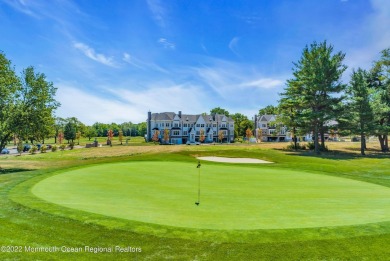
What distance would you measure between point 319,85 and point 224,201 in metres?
46.1

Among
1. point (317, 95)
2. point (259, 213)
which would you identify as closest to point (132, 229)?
point (259, 213)

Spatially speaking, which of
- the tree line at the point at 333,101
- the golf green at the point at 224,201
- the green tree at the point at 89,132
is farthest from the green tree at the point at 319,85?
the green tree at the point at 89,132

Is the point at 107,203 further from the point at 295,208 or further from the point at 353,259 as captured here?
the point at 353,259

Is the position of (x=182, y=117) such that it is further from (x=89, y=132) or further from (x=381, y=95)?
(x=381, y=95)

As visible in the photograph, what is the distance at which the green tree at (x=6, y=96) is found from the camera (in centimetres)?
2730

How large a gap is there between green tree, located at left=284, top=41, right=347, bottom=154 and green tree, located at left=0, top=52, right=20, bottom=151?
45142mm

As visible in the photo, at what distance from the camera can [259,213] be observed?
885cm

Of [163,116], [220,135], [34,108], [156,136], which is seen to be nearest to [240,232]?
[34,108]

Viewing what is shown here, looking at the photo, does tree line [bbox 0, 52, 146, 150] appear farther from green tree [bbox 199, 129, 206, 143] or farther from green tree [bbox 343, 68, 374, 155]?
green tree [bbox 199, 129, 206, 143]

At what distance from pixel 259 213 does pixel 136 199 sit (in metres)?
4.86

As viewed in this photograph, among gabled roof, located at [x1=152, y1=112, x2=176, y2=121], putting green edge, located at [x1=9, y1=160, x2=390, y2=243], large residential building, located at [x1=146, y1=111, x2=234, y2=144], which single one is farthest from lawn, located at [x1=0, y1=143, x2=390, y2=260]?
gabled roof, located at [x1=152, y1=112, x2=176, y2=121]

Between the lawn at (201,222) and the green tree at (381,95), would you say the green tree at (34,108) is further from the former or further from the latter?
the green tree at (381,95)

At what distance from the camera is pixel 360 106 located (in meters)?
49.2

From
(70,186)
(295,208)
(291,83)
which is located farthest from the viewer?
(291,83)
